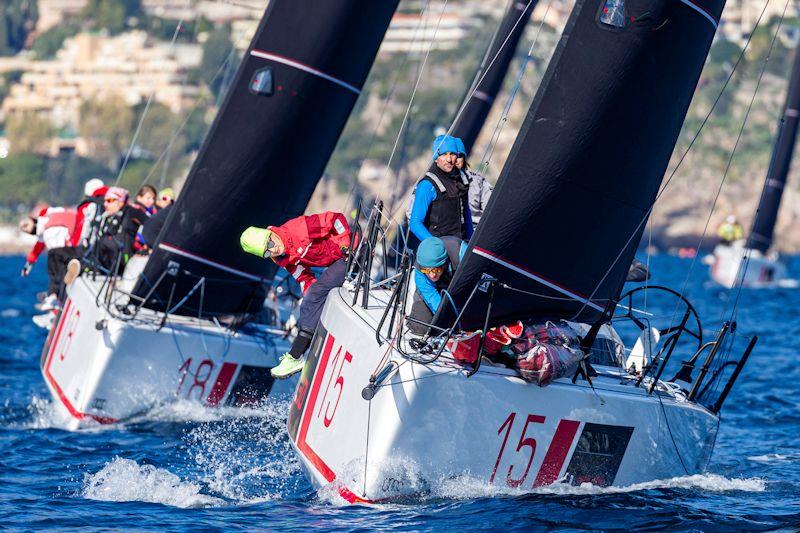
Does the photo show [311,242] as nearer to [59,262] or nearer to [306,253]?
[306,253]

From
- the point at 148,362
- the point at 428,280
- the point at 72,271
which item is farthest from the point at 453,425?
the point at 72,271

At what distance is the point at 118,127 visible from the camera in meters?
89.3

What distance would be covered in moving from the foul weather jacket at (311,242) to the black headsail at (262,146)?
1.54 meters

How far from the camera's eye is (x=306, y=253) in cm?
638

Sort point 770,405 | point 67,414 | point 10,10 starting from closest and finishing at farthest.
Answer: point 67,414
point 770,405
point 10,10

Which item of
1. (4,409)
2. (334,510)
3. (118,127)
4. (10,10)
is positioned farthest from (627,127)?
(10,10)

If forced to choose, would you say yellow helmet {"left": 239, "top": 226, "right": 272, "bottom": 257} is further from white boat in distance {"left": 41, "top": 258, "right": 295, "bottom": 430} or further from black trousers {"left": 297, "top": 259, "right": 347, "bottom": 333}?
white boat in distance {"left": 41, "top": 258, "right": 295, "bottom": 430}

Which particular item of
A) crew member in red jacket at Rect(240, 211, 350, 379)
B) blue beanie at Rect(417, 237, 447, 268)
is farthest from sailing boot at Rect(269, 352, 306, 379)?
blue beanie at Rect(417, 237, 447, 268)

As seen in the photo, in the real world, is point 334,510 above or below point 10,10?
above

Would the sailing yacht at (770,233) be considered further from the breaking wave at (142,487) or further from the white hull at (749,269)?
the breaking wave at (142,487)

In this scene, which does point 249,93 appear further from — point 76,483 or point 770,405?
point 770,405

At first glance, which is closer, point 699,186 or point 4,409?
point 4,409

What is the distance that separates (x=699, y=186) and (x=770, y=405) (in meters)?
66.5

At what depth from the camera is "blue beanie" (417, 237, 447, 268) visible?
219 inches
